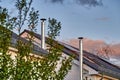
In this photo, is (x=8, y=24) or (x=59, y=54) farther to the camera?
(x=59, y=54)

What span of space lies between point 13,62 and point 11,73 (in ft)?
0.83

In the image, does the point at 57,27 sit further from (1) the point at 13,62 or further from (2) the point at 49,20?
(1) the point at 13,62

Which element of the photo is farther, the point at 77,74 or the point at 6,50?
the point at 77,74

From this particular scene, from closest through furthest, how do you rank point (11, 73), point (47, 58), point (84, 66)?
point (11, 73), point (47, 58), point (84, 66)

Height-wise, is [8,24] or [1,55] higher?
[8,24]

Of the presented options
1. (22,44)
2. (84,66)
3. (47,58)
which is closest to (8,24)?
(22,44)

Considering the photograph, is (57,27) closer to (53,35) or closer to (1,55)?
(53,35)

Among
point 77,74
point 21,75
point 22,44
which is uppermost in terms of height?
point 22,44

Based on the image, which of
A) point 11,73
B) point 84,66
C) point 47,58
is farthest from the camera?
point 84,66

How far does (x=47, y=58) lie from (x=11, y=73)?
100 centimetres

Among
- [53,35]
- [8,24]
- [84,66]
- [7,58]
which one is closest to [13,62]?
[7,58]

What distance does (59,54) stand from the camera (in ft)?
28.0

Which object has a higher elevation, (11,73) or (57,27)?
(57,27)

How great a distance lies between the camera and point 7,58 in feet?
24.8
